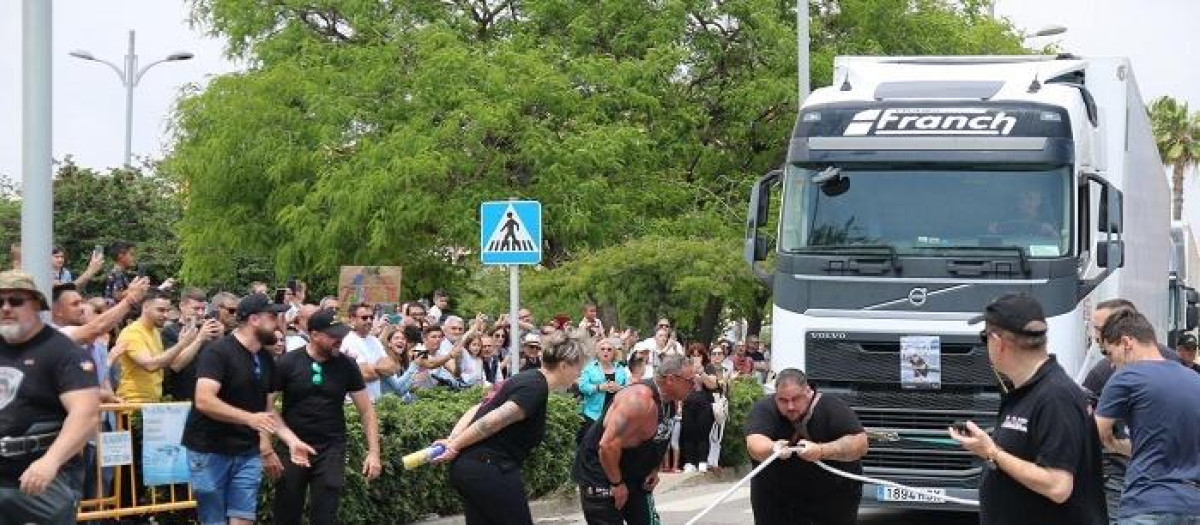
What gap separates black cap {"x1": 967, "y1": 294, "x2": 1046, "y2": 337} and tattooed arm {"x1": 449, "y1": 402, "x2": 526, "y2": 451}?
362 cm

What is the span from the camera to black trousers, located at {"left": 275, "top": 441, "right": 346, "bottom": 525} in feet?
38.1

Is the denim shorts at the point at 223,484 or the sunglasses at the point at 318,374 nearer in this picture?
the denim shorts at the point at 223,484

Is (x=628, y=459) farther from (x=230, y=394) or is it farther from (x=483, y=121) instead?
(x=483, y=121)

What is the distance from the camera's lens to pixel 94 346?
1202 centimetres

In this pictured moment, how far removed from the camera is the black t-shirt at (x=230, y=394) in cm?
1121

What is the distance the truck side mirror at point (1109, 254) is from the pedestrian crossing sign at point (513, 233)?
4.73 m

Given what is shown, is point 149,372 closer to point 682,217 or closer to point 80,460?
point 80,460

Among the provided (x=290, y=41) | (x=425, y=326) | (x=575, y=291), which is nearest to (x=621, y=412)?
(x=425, y=326)

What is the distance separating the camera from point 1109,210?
46.6 ft

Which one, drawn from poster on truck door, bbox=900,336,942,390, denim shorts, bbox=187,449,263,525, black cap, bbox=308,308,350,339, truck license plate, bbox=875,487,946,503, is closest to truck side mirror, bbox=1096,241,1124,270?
poster on truck door, bbox=900,336,942,390

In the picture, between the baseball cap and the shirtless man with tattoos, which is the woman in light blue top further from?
the baseball cap

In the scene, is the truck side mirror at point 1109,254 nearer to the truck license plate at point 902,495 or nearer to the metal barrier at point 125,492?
the truck license plate at point 902,495

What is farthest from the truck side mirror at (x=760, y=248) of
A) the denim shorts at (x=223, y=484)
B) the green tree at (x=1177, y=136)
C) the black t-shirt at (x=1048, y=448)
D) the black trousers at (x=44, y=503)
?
the green tree at (x=1177, y=136)

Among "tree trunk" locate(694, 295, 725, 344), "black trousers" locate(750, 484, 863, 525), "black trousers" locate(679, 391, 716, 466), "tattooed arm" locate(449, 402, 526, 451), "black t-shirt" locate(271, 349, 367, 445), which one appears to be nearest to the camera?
"tattooed arm" locate(449, 402, 526, 451)
